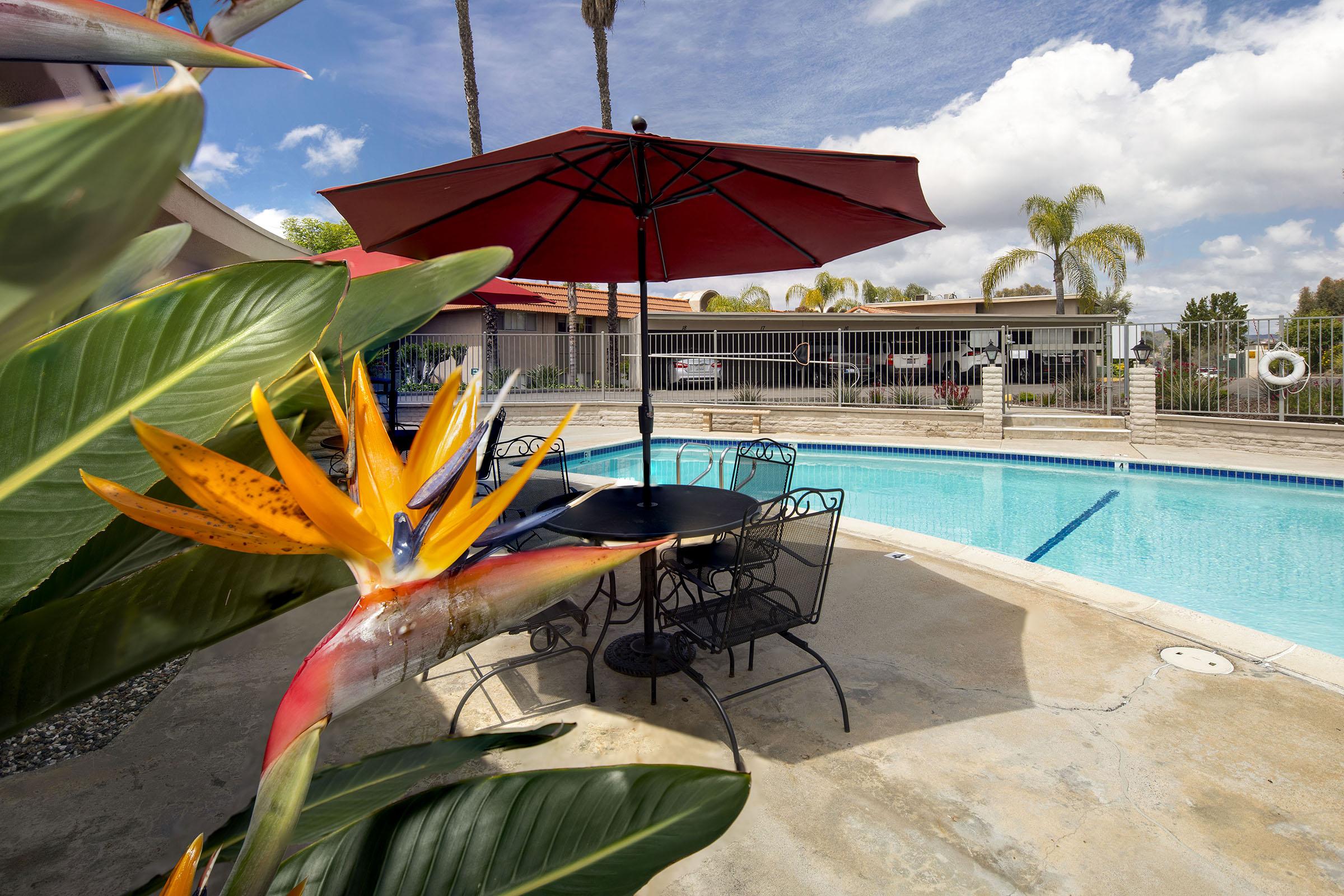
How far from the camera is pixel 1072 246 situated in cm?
2362

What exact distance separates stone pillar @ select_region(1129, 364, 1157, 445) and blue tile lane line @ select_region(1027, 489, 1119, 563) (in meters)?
3.45

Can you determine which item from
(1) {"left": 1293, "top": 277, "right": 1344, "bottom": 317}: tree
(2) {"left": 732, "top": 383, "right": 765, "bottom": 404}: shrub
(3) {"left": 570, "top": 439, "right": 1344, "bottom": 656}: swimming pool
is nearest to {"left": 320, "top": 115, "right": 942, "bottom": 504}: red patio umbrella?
(3) {"left": 570, "top": 439, "right": 1344, "bottom": 656}: swimming pool

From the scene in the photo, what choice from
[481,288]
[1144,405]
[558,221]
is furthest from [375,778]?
[1144,405]

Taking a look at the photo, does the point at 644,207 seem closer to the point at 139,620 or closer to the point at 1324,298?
the point at 139,620

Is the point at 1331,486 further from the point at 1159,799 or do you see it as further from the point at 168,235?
the point at 168,235

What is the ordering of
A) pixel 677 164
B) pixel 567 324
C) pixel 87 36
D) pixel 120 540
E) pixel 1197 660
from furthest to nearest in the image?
1. pixel 567 324
2. pixel 677 164
3. pixel 1197 660
4. pixel 120 540
5. pixel 87 36

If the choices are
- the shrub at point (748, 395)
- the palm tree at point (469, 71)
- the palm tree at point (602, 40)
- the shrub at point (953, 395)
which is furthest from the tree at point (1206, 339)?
the palm tree at point (469, 71)

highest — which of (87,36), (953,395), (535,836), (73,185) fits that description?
(953,395)

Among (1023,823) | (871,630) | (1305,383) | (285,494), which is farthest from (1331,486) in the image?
(285,494)

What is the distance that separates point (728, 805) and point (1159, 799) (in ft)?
7.91

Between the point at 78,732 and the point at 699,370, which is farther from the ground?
the point at 699,370

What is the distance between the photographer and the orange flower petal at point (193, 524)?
0.39m

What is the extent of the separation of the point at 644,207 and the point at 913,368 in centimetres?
1386

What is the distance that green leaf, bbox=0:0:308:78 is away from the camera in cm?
27
